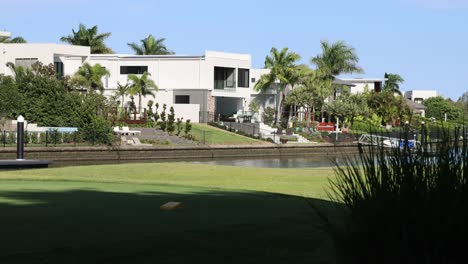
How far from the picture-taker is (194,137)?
57.4 metres

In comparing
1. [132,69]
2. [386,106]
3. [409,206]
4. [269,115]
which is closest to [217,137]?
[132,69]

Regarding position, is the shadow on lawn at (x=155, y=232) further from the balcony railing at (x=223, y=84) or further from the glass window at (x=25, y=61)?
the balcony railing at (x=223, y=84)

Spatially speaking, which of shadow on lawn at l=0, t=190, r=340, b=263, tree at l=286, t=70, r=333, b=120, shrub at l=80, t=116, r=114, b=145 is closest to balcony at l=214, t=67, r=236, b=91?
tree at l=286, t=70, r=333, b=120

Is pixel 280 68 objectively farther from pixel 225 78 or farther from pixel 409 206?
pixel 409 206

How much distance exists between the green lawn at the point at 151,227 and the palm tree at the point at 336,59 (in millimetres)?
72324

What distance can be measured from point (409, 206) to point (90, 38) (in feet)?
277

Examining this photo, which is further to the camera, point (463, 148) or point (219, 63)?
point (219, 63)

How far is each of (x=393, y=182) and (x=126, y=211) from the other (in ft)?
17.8

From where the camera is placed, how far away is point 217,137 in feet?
196

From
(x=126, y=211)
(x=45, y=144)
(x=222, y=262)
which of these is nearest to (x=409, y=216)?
(x=222, y=262)

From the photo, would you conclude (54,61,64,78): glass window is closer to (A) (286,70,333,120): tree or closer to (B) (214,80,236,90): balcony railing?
(B) (214,80,236,90): balcony railing

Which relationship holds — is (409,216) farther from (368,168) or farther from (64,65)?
(64,65)

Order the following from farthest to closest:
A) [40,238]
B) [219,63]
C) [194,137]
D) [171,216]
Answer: [219,63], [194,137], [171,216], [40,238]

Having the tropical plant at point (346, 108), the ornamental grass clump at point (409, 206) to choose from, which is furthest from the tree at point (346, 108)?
the ornamental grass clump at point (409, 206)
